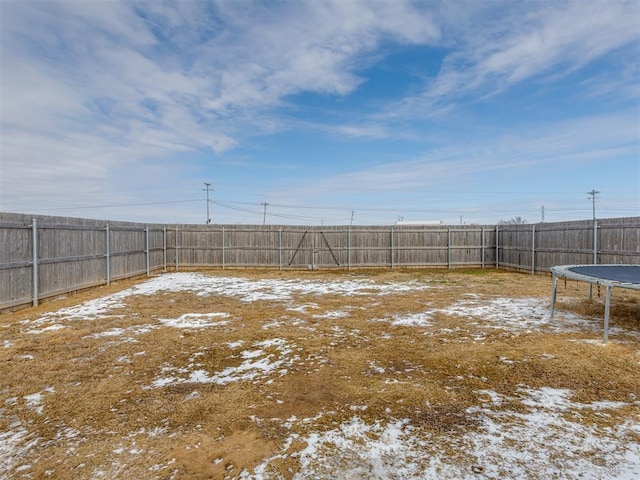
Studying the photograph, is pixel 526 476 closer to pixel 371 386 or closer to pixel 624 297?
pixel 371 386

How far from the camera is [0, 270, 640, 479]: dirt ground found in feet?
6.72

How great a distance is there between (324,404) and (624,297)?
27.9 feet

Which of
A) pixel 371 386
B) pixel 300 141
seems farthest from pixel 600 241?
pixel 300 141

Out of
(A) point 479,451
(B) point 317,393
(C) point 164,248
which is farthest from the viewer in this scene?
(C) point 164,248

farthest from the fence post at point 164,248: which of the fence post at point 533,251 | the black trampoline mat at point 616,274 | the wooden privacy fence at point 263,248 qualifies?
the fence post at point 533,251

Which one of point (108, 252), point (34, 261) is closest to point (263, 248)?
point (108, 252)

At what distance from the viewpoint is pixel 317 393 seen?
3.00 m

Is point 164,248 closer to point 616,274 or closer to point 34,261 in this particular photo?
point 34,261

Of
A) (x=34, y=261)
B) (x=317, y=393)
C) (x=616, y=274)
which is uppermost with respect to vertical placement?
(x=34, y=261)

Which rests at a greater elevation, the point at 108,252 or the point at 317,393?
the point at 108,252

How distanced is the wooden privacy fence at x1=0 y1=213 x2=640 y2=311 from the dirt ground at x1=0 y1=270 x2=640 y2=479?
1.71 m

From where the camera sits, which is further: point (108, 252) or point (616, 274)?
point (108, 252)

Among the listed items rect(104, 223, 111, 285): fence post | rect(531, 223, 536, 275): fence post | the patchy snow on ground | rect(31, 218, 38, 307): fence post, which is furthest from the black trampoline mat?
rect(104, 223, 111, 285): fence post

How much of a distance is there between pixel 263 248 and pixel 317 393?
11819 mm
